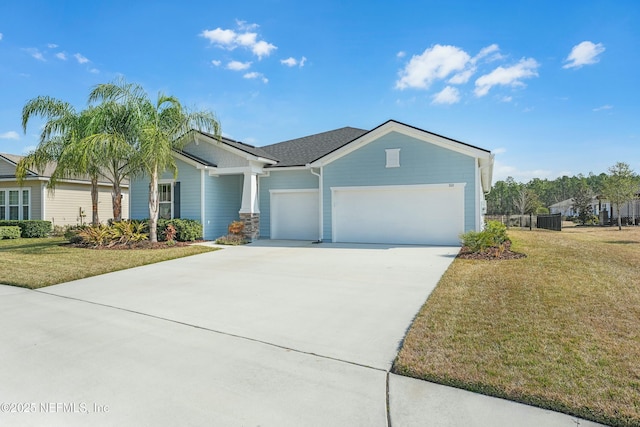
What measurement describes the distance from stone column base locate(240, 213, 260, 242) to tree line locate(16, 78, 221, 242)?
3426 mm

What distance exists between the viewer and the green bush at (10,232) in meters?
16.8

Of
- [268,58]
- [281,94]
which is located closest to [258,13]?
[268,58]

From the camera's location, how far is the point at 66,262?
9.43 metres

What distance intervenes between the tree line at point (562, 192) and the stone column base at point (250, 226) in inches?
1044

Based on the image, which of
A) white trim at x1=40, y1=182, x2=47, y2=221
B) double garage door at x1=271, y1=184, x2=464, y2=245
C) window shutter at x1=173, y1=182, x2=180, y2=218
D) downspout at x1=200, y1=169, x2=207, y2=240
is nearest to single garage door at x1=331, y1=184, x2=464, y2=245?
double garage door at x1=271, y1=184, x2=464, y2=245

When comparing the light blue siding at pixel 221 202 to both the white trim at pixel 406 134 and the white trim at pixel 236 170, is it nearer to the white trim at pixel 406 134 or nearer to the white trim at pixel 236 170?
the white trim at pixel 236 170

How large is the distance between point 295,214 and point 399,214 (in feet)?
15.6

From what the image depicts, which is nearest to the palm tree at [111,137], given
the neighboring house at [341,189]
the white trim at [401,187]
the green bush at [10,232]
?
the neighboring house at [341,189]

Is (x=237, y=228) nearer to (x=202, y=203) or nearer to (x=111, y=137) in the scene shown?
(x=202, y=203)

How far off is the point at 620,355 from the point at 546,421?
1578 millimetres

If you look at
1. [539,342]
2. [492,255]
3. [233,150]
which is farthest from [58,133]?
[539,342]

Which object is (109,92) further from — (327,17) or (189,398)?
(189,398)

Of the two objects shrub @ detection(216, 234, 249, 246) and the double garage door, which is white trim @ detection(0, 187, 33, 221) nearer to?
shrub @ detection(216, 234, 249, 246)

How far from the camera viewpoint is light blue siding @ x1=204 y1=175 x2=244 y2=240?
15172 millimetres
